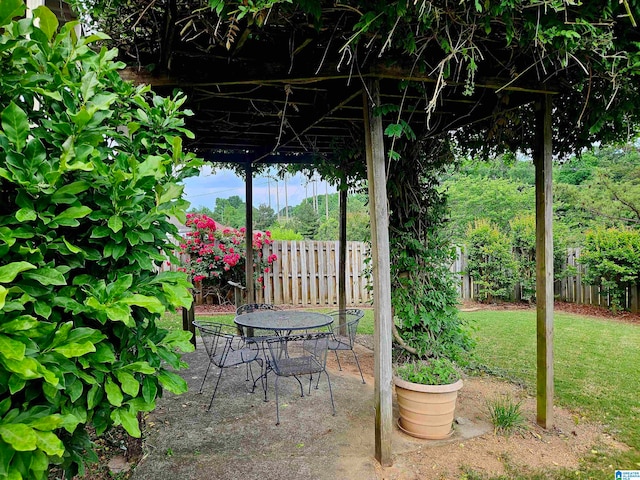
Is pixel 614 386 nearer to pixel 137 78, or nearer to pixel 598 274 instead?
pixel 598 274

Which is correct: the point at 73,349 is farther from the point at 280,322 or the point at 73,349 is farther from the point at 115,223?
the point at 280,322

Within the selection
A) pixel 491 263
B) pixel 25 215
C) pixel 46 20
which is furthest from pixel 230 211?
pixel 25 215

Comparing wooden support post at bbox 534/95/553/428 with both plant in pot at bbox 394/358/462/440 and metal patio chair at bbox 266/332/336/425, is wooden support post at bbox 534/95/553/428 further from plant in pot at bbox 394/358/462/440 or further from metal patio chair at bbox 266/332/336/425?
metal patio chair at bbox 266/332/336/425

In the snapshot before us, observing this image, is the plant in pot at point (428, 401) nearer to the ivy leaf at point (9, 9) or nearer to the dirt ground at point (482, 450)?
the dirt ground at point (482, 450)

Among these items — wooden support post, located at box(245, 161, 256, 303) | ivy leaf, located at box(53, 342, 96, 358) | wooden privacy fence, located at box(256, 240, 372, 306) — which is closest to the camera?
ivy leaf, located at box(53, 342, 96, 358)

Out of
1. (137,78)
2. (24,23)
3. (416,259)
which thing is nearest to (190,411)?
(416,259)

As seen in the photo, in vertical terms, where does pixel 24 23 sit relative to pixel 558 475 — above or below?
above

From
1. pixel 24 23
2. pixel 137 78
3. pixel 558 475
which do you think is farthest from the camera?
pixel 137 78

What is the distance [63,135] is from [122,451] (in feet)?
7.08

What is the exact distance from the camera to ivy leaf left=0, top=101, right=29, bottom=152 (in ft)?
3.27

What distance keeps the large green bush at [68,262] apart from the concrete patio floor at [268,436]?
130 centimetres

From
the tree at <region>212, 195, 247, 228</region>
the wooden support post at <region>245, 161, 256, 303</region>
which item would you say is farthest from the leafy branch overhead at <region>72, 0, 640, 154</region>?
the tree at <region>212, 195, 247, 228</region>

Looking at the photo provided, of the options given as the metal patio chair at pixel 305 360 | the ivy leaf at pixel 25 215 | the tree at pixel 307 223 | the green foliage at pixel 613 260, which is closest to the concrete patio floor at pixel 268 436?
the metal patio chair at pixel 305 360

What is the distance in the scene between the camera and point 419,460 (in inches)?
94.9
